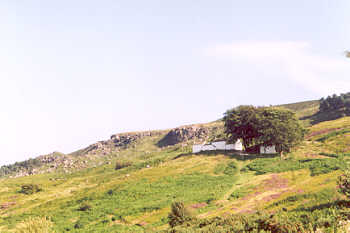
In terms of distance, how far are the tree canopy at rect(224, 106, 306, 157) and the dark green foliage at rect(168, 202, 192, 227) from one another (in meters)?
50.3

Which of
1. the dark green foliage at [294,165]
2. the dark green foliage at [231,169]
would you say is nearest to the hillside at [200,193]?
the dark green foliage at [294,165]

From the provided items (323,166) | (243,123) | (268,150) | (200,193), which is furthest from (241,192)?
(243,123)

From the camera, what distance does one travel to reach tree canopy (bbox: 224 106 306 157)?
7475cm

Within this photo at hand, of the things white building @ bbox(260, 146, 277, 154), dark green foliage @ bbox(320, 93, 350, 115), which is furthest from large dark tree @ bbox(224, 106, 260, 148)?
dark green foliage @ bbox(320, 93, 350, 115)

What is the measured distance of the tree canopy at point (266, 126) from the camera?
245 ft

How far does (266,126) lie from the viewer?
7831cm

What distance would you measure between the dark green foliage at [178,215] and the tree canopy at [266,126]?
165 ft

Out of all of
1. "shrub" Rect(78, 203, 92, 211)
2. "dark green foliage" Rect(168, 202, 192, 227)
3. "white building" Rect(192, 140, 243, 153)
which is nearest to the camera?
"dark green foliage" Rect(168, 202, 192, 227)

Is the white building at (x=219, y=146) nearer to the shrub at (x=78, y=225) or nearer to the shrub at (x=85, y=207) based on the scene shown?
the shrub at (x=85, y=207)

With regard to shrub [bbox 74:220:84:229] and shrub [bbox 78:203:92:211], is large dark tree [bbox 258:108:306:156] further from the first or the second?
shrub [bbox 74:220:84:229]

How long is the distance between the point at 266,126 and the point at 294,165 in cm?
2010

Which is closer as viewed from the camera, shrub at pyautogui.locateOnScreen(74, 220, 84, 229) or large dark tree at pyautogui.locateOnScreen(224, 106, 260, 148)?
shrub at pyautogui.locateOnScreen(74, 220, 84, 229)

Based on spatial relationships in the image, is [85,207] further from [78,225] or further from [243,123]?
[243,123]

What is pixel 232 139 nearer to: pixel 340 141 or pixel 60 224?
pixel 340 141
